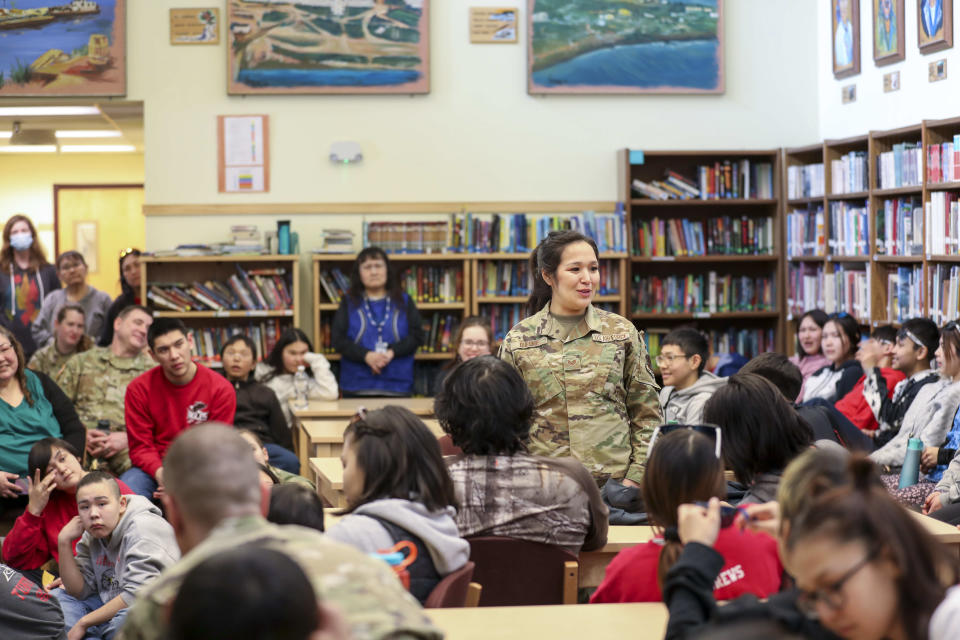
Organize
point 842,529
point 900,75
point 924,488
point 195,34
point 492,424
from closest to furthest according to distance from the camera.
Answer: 1. point 842,529
2. point 492,424
3. point 924,488
4. point 900,75
5. point 195,34

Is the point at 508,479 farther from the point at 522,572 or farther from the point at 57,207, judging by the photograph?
the point at 57,207

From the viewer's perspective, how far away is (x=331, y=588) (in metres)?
1.46

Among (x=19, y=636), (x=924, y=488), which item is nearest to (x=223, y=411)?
(x=19, y=636)

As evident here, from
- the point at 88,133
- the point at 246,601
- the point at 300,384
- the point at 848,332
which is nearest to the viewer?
the point at 246,601

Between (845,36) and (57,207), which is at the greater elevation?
(845,36)

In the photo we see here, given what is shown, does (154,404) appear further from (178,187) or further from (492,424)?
(178,187)

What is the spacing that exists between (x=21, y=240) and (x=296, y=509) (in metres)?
5.95

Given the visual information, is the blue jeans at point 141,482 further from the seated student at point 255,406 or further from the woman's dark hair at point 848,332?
the woman's dark hair at point 848,332

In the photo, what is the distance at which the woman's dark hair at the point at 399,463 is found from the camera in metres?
2.44

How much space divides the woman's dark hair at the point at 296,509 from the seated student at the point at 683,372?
2.67m

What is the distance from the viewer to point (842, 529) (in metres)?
1.51

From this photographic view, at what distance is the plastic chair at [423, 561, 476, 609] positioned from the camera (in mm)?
2395

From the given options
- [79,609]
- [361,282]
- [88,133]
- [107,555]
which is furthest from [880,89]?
[88,133]

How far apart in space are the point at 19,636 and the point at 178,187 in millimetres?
5336
